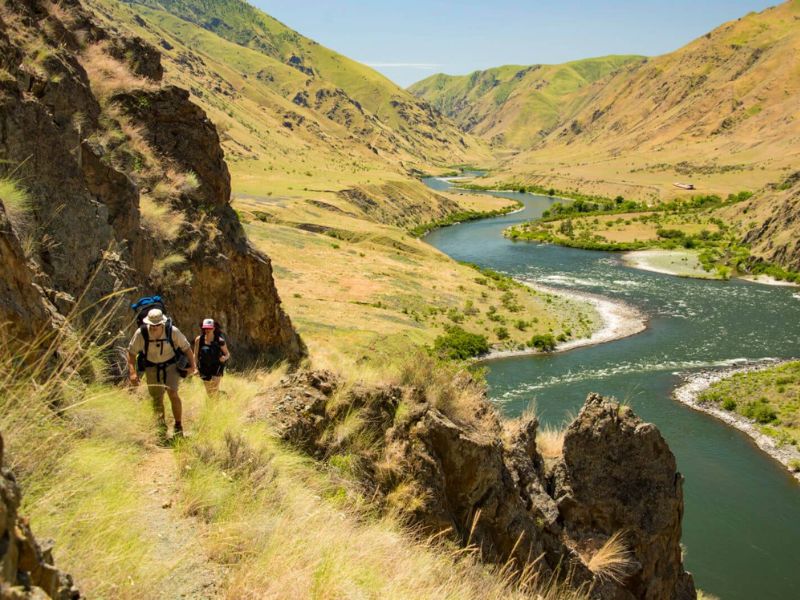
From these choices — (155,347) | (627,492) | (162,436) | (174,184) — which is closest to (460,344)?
(174,184)

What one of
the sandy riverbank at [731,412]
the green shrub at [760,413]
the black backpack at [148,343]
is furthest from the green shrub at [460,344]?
the black backpack at [148,343]

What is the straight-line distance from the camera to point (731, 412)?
32812mm

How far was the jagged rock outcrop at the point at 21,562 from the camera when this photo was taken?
2715 millimetres

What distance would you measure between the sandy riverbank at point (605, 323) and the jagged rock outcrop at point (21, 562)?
4015 centimetres

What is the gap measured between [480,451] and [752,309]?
5196cm

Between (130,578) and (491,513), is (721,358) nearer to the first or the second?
(491,513)

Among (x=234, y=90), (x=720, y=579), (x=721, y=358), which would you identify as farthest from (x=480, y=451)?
(x=234, y=90)

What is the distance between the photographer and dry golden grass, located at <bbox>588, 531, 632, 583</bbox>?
1039cm

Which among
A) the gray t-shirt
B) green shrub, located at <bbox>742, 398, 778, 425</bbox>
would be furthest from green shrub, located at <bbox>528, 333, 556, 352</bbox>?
the gray t-shirt

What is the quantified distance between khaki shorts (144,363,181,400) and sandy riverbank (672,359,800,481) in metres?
28.2

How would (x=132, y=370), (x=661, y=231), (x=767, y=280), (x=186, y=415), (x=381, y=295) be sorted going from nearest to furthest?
1. (x=132, y=370)
2. (x=186, y=415)
3. (x=381, y=295)
4. (x=767, y=280)
5. (x=661, y=231)

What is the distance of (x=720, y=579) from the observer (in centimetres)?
2091

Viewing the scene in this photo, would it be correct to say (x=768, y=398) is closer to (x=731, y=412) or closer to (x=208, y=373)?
(x=731, y=412)

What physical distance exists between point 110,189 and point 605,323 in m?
43.9
